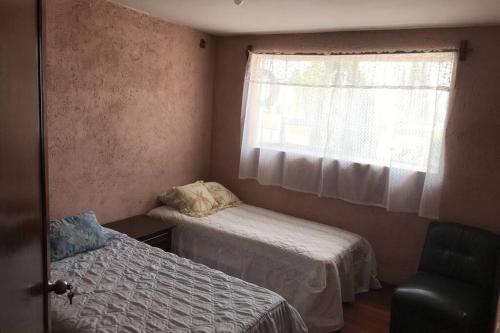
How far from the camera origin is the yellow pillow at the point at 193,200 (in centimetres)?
365

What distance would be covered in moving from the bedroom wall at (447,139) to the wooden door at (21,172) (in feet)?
9.73

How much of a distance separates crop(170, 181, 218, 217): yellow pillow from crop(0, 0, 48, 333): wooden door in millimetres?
2588

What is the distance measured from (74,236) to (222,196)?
65.2 inches

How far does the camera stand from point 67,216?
299 centimetres

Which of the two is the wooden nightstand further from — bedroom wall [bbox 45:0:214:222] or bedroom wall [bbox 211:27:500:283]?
bedroom wall [bbox 211:27:500:283]

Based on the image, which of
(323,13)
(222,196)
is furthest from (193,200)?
(323,13)

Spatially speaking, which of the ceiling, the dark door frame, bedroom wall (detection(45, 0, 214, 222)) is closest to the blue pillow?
bedroom wall (detection(45, 0, 214, 222))

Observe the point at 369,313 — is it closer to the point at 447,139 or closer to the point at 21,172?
the point at 447,139

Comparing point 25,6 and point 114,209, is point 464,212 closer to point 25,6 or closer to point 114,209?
point 114,209

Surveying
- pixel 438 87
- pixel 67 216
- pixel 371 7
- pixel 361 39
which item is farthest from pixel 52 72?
pixel 438 87

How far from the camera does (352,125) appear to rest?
3418 mm

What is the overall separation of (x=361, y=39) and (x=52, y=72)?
2556mm

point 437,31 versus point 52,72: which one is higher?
point 437,31

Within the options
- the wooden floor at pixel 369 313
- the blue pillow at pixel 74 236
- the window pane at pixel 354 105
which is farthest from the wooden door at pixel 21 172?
the window pane at pixel 354 105
